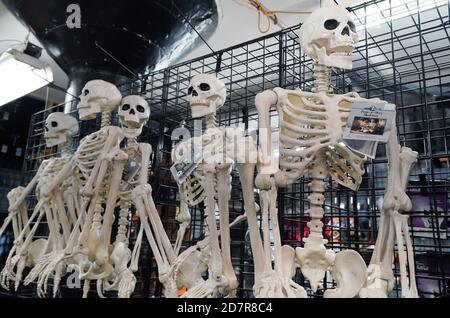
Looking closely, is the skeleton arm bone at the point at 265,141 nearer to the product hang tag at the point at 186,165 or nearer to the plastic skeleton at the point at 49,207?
the product hang tag at the point at 186,165

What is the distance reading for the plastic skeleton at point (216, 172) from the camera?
1.20 meters

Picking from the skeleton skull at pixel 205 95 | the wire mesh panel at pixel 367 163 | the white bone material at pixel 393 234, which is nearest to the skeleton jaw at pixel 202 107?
the skeleton skull at pixel 205 95

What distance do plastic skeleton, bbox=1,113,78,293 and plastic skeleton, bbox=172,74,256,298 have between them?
79 centimetres

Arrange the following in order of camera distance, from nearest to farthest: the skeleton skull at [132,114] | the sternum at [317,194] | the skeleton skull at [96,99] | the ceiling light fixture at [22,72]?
the sternum at [317,194] → the skeleton skull at [132,114] → the skeleton skull at [96,99] → the ceiling light fixture at [22,72]

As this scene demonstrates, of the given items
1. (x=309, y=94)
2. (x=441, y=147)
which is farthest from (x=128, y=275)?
(x=441, y=147)

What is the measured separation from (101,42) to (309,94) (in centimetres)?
164

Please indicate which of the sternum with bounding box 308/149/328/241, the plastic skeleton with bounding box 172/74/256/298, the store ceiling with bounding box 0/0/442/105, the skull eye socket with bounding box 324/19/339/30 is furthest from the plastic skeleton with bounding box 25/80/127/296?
Answer: the store ceiling with bounding box 0/0/442/105

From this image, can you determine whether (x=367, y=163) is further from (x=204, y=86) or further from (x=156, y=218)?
(x=156, y=218)

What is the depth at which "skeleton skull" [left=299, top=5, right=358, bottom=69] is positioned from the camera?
47.3 inches

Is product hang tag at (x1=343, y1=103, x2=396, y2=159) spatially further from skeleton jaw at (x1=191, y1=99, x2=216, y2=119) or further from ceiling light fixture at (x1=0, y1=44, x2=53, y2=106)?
ceiling light fixture at (x1=0, y1=44, x2=53, y2=106)

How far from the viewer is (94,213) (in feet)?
5.48

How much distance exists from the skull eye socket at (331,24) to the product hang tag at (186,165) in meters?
0.61
